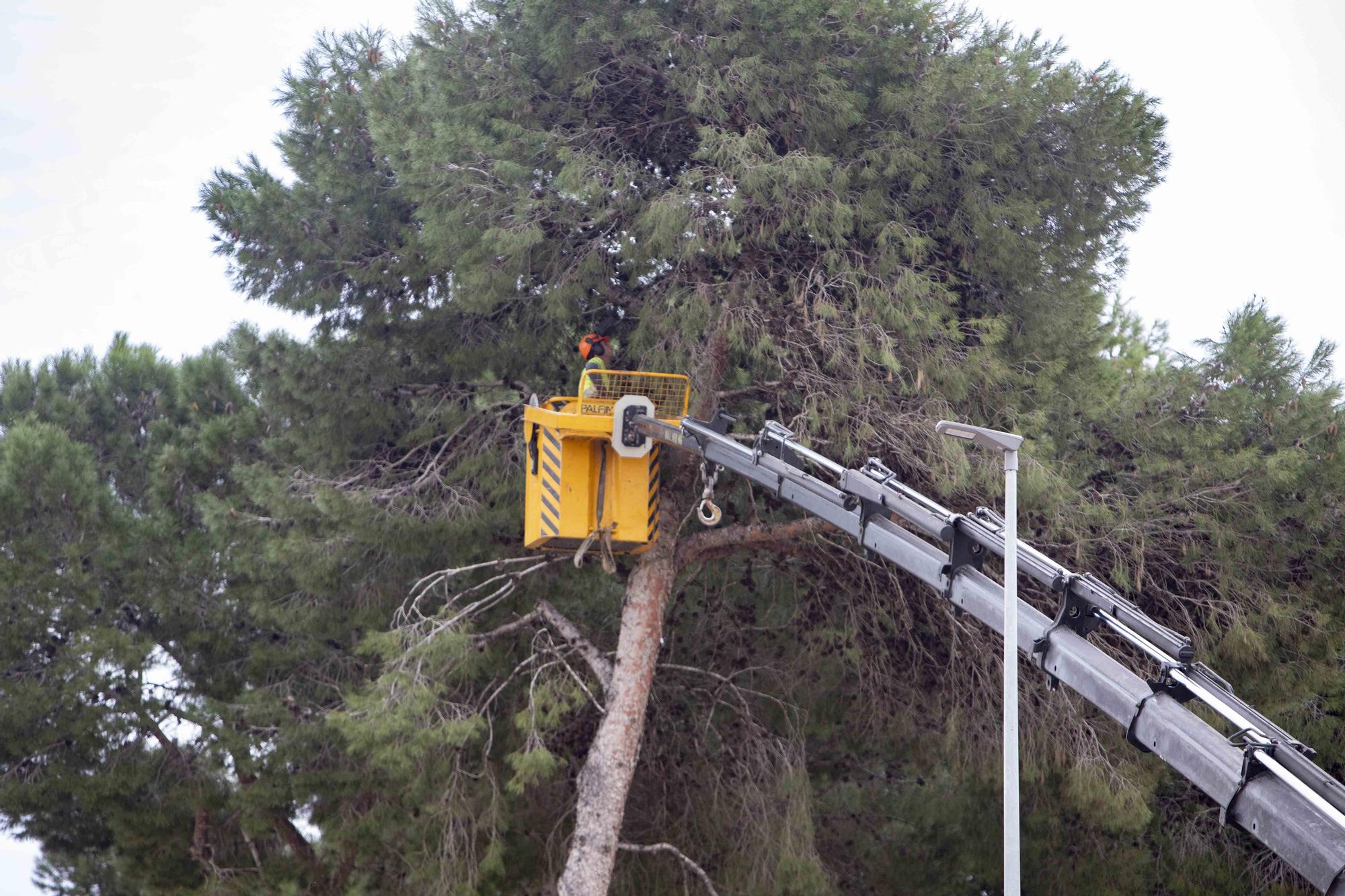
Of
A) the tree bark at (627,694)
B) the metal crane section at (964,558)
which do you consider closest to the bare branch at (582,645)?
the tree bark at (627,694)

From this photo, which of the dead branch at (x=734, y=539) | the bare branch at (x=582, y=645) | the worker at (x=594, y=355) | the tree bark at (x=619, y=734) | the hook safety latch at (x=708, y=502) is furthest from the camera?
the bare branch at (x=582, y=645)

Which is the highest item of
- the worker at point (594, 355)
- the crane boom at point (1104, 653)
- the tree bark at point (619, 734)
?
the worker at point (594, 355)

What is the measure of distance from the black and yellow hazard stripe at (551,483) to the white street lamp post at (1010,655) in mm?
4069

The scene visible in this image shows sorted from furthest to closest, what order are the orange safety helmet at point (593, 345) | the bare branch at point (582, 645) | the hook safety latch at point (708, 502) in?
the bare branch at point (582, 645)
the orange safety helmet at point (593, 345)
the hook safety latch at point (708, 502)

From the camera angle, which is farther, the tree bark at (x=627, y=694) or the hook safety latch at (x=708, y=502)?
the tree bark at (x=627, y=694)

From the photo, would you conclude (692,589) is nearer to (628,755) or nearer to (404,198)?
(628,755)

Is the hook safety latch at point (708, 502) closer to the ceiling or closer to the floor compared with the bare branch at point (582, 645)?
closer to the ceiling

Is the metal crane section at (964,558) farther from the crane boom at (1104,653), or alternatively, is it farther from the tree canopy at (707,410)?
the tree canopy at (707,410)

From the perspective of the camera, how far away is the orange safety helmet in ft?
35.1

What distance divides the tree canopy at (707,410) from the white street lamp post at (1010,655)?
2936 millimetres

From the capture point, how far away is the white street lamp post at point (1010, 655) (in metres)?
6.78

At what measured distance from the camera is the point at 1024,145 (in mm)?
11938

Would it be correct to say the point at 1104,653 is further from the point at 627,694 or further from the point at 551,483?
the point at 627,694

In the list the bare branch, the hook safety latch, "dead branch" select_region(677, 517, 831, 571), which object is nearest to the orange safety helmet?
the hook safety latch
